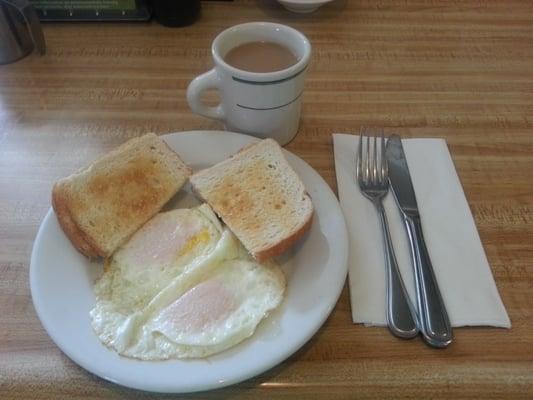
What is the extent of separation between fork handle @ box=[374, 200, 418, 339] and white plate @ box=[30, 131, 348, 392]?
9cm

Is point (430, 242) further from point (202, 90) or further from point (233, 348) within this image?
point (202, 90)

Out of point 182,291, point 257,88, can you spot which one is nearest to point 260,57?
point 257,88

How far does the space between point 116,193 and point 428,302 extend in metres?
0.58

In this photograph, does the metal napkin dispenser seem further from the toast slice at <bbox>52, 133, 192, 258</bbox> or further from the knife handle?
the knife handle

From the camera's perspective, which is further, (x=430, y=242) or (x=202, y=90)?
(x=202, y=90)

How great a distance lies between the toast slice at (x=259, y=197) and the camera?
750mm

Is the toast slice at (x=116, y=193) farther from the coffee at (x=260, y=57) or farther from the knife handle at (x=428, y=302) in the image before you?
the knife handle at (x=428, y=302)

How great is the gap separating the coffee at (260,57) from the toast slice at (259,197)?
16 cm

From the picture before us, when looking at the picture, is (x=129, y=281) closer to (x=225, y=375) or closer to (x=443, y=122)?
(x=225, y=375)

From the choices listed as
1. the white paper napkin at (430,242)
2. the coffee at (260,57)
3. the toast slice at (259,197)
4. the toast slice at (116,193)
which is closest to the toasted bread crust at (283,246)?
the toast slice at (259,197)

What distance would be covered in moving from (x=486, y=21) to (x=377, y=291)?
105 centimetres

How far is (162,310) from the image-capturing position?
2.24 ft

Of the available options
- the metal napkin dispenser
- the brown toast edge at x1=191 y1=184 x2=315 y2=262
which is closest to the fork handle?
the brown toast edge at x1=191 y1=184 x2=315 y2=262

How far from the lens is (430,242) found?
81 cm
